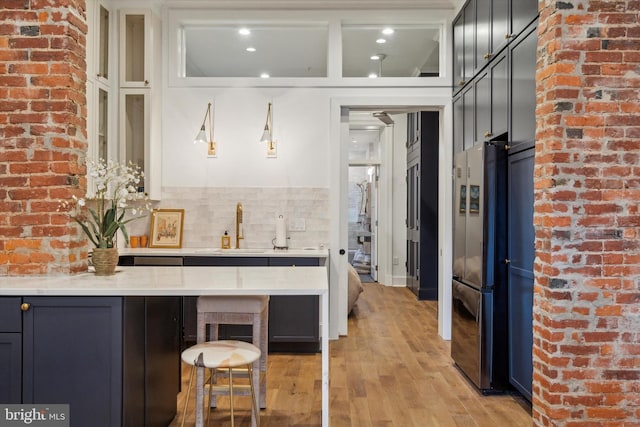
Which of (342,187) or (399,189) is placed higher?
(399,189)

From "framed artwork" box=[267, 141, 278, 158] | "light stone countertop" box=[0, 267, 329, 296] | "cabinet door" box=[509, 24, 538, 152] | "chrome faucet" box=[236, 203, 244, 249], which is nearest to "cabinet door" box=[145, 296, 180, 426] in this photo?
"light stone countertop" box=[0, 267, 329, 296]

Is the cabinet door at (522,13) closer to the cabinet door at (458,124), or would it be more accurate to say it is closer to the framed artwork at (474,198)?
the framed artwork at (474,198)

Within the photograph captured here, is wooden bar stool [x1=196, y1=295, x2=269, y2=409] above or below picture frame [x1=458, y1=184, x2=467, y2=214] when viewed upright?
below

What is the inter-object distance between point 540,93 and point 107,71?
383 centimetres

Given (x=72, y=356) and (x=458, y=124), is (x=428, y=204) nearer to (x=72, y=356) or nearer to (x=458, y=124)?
(x=458, y=124)

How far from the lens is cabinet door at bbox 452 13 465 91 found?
4473 mm

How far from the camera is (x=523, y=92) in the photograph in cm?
301

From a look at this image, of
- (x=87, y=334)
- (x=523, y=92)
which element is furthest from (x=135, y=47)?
(x=523, y=92)

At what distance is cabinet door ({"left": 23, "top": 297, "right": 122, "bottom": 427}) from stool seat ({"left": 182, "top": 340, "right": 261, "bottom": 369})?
35cm

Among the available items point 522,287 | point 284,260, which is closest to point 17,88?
point 284,260

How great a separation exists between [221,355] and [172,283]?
0.46 meters

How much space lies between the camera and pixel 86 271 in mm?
2857

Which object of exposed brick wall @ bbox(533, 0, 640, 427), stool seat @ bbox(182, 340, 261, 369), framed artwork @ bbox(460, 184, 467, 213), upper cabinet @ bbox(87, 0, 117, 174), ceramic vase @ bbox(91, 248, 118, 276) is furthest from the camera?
upper cabinet @ bbox(87, 0, 117, 174)

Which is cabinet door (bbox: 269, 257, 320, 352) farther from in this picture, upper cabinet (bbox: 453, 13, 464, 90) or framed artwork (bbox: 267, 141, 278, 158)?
upper cabinet (bbox: 453, 13, 464, 90)
